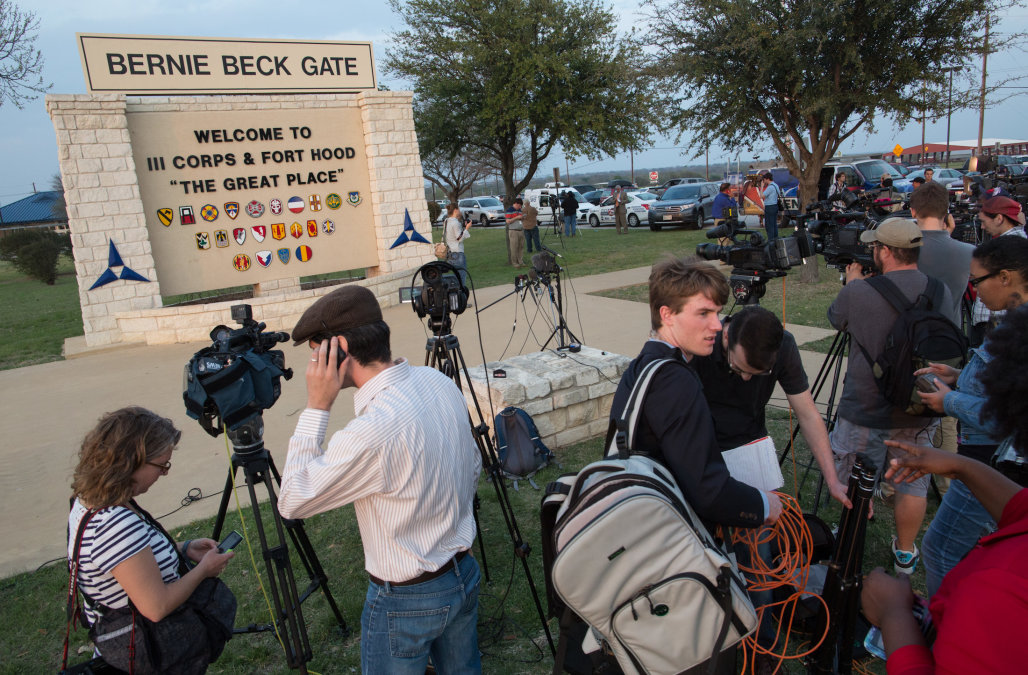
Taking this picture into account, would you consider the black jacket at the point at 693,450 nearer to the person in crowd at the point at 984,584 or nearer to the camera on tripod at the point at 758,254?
the person in crowd at the point at 984,584

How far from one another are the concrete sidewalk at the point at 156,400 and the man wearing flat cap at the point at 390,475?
7.63 feet

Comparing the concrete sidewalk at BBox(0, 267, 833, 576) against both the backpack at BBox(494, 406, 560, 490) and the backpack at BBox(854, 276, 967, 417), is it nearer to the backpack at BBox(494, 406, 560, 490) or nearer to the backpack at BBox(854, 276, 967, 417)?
the backpack at BBox(494, 406, 560, 490)

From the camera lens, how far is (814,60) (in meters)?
13.0

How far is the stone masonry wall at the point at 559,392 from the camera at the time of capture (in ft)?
15.3

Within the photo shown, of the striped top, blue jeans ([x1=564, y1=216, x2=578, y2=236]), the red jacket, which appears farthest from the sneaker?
blue jeans ([x1=564, y1=216, x2=578, y2=236])

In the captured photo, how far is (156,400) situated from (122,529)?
5.52 m

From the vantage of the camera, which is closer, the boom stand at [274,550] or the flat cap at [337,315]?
the flat cap at [337,315]

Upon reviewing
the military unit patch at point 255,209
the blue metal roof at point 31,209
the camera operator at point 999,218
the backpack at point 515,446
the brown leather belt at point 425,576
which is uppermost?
the blue metal roof at point 31,209

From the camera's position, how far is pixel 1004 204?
4707mm

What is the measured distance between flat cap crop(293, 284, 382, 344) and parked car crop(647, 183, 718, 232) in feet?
63.7

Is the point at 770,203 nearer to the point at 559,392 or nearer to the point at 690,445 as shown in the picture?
the point at 559,392

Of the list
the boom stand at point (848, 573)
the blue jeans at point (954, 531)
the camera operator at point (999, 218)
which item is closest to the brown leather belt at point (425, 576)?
the boom stand at point (848, 573)

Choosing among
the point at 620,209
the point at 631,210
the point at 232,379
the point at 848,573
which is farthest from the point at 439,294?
the point at 631,210

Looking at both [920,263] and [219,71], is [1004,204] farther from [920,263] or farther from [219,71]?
[219,71]
